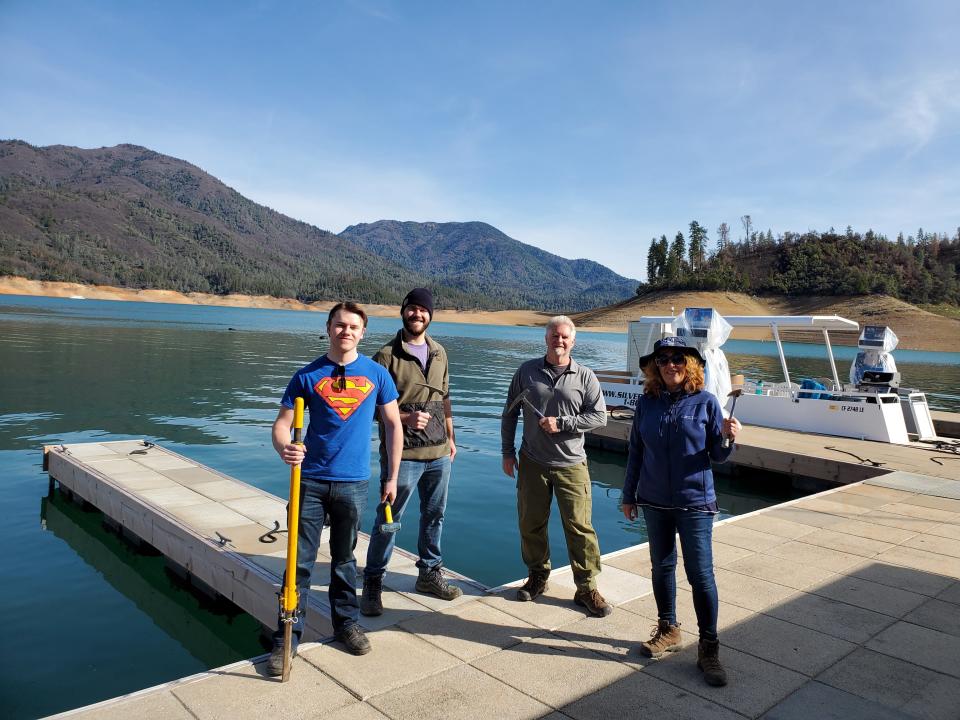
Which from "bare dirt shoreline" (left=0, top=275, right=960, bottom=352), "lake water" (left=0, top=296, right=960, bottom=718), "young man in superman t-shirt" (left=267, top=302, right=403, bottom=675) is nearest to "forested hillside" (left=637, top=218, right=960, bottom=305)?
"bare dirt shoreline" (left=0, top=275, right=960, bottom=352)

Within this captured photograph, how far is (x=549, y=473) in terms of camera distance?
16.9 feet

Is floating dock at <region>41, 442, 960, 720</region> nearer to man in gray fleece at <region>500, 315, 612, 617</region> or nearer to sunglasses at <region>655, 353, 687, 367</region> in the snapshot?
man in gray fleece at <region>500, 315, 612, 617</region>

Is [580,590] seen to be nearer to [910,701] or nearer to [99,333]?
[910,701]

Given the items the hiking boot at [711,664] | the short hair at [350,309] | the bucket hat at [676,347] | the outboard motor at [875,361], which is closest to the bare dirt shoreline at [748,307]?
the outboard motor at [875,361]

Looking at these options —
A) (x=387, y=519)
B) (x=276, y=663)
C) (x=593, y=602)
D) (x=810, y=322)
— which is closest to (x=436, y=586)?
(x=387, y=519)

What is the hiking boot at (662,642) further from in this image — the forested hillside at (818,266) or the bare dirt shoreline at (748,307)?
the forested hillside at (818,266)

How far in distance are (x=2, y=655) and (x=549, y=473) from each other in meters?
5.00

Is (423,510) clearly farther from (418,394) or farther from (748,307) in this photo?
(748,307)

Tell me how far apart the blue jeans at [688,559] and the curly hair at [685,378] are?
29.4 inches

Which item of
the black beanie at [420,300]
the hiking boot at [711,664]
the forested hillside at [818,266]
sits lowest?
the hiking boot at [711,664]

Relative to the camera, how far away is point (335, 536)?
4.27 meters

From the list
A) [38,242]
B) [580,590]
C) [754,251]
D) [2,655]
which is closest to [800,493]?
[580,590]

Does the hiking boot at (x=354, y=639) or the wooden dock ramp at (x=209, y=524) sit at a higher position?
the hiking boot at (x=354, y=639)

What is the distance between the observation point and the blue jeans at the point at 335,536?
13.7ft
